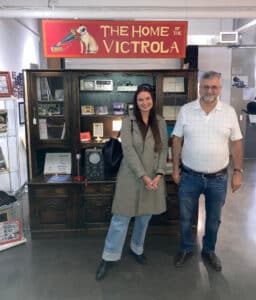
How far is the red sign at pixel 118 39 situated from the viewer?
287cm

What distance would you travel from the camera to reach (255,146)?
720 centimetres

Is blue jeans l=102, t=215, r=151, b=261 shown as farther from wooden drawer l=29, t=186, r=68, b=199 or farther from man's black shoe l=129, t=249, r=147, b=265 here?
wooden drawer l=29, t=186, r=68, b=199

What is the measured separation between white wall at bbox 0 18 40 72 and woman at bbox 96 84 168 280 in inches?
111

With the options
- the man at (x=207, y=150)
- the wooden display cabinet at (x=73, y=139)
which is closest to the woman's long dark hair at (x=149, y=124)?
the man at (x=207, y=150)

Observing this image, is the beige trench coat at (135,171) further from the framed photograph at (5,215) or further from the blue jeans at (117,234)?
the framed photograph at (5,215)

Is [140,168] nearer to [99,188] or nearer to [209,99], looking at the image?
[209,99]

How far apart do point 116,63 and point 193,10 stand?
5.21 feet

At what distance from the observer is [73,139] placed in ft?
11.1

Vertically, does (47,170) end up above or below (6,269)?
above

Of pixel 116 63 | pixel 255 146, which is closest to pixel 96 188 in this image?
pixel 116 63

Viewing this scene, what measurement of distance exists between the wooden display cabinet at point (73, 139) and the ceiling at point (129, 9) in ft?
4.45

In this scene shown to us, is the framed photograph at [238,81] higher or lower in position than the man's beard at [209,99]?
higher

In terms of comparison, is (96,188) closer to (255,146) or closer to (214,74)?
(214,74)

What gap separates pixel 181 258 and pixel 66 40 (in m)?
2.11
